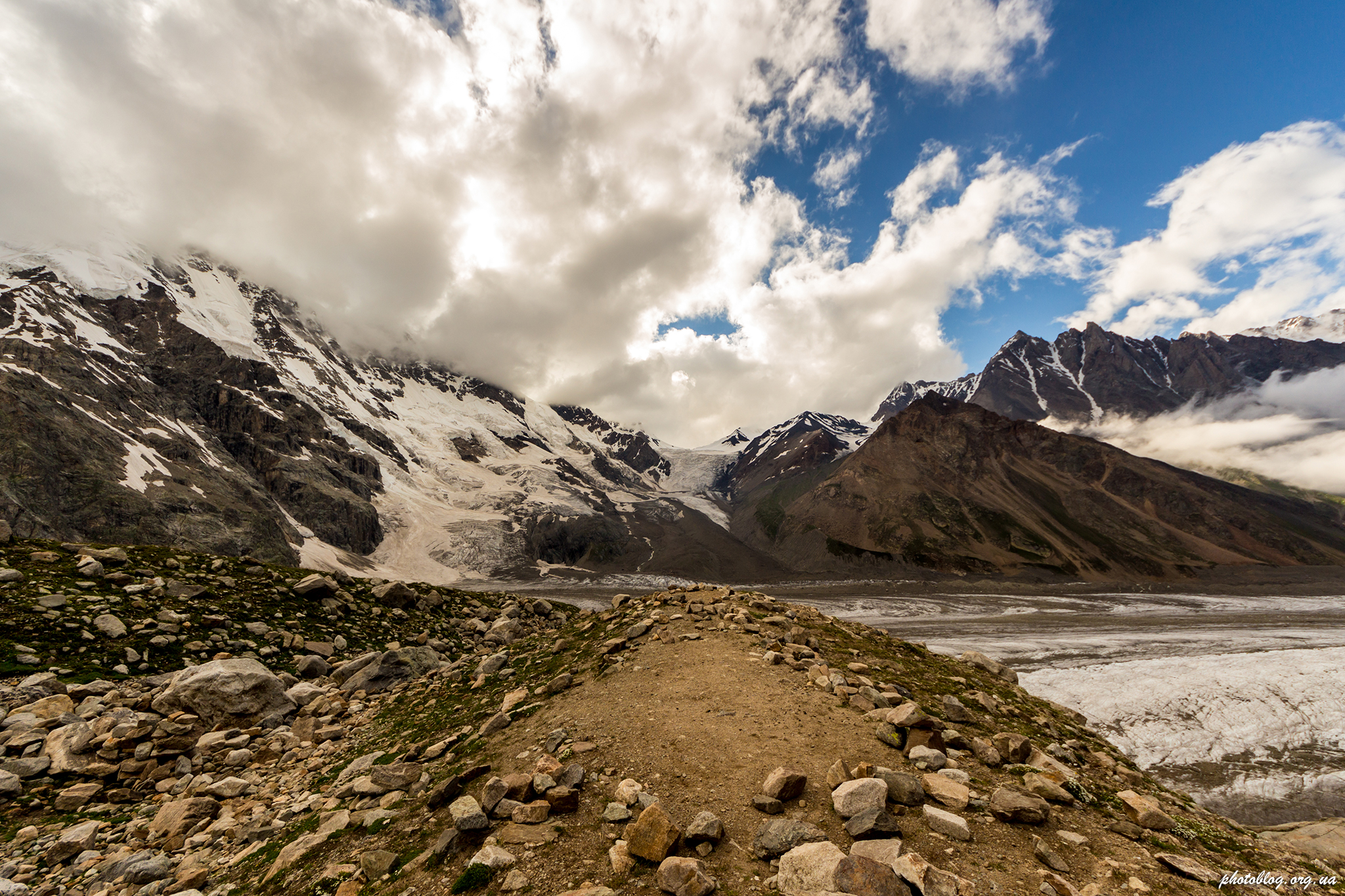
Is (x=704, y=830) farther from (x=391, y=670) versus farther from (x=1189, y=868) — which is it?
(x=391, y=670)

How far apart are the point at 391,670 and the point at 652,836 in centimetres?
1341

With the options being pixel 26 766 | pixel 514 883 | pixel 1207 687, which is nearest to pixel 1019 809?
pixel 514 883

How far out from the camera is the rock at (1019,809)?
6.87 m

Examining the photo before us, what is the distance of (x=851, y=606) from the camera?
118812 mm

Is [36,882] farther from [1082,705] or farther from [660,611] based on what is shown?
[1082,705]

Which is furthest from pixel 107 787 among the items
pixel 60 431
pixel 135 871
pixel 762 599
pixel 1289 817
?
pixel 60 431

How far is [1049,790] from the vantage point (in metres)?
7.62

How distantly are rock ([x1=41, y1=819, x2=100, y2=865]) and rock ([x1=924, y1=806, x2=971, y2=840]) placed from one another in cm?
1297

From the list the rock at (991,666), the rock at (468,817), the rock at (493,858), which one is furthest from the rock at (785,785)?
the rock at (991,666)

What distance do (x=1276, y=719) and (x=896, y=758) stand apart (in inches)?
2009

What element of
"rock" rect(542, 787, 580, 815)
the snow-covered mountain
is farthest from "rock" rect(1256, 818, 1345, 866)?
the snow-covered mountain

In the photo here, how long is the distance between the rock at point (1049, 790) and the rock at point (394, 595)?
897 inches

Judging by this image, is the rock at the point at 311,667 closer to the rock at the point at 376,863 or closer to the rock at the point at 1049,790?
the rock at the point at 376,863

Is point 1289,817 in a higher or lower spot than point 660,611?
lower
